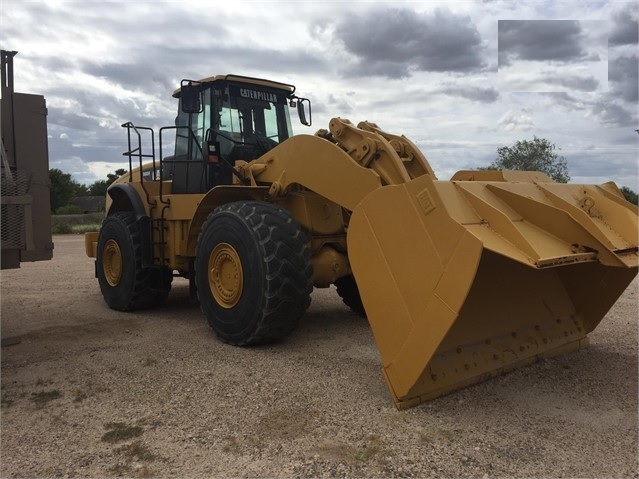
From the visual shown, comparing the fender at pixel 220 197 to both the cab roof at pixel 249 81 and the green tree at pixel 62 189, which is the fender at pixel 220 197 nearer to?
the cab roof at pixel 249 81

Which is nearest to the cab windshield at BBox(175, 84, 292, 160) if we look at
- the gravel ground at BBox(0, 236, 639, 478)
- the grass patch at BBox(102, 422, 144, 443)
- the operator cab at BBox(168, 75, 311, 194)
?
the operator cab at BBox(168, 75, 311, 194)

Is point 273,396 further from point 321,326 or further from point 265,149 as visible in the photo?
point 265,149

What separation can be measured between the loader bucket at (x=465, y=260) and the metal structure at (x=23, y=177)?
265 cm

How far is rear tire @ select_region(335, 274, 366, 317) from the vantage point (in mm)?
6641

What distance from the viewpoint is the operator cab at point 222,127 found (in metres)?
6.21

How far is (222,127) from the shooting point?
6352 mm

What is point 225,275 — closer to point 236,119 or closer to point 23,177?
point 23,177

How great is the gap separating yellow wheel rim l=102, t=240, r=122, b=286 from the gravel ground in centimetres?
173

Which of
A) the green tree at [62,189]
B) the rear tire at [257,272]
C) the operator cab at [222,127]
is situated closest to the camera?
the rear tire at [257,272]

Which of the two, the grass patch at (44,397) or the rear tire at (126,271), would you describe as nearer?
the grass patch at (44,397)

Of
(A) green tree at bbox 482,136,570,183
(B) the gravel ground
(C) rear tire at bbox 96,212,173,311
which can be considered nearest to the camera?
(B) the gravel ground

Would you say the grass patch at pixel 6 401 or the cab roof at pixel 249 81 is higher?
the cab roof at pixel 249 81

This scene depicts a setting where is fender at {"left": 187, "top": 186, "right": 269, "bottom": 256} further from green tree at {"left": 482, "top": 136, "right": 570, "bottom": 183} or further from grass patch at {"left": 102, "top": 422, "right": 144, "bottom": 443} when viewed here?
green tree at {"left": 482, "top": 136, "right": 570, "bottom": 183}

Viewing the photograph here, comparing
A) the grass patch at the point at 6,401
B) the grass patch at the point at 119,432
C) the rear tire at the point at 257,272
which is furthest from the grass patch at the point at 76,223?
the grass patch at the point at 119,432
